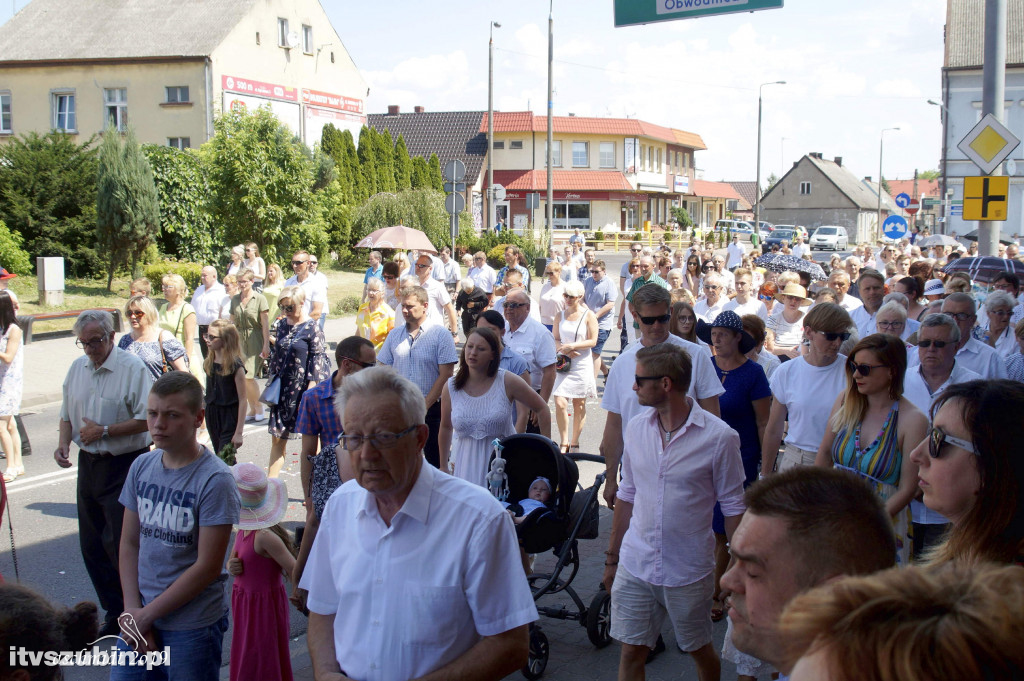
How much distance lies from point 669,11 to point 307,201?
21.6 metres

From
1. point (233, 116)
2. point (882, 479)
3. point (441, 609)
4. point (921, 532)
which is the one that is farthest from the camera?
point (233, 116)

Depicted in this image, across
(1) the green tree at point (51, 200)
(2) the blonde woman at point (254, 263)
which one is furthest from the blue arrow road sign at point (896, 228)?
(1) the green tree at point (51, 200)

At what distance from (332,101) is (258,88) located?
6.73 metres

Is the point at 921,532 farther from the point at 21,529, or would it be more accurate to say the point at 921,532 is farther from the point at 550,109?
the point at 550,109

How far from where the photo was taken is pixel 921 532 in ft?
15.5

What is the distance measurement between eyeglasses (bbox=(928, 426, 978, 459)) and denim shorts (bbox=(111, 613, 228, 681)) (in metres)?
2.97

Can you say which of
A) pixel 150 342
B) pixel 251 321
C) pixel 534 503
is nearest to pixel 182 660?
pixel 534 503

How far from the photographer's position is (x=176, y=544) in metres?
3.87

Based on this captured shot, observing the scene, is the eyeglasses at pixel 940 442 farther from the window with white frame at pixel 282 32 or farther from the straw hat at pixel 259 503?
the window with white frame at pixel 282 32

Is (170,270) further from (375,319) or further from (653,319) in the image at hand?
(653,319)

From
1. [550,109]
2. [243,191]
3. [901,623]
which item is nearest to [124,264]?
[243,191]

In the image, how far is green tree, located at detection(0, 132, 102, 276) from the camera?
26156mm

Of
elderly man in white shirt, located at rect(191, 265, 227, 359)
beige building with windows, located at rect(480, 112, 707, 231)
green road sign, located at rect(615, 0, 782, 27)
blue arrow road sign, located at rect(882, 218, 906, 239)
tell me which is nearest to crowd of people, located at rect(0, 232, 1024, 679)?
green road sign, located at rect(615, 0, 782, 27)

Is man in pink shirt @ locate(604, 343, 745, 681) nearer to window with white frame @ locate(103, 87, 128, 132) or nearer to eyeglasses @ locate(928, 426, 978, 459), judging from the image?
eyeglasses @ locate(928, 426, 978, 459)
